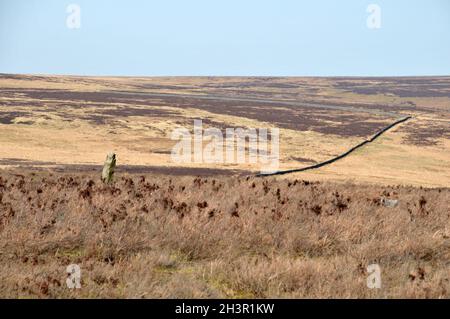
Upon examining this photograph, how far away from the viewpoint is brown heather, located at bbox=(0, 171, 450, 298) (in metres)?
6.73

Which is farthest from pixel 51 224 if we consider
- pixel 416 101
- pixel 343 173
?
pixel 416 101

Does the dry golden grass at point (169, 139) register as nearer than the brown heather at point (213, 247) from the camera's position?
No

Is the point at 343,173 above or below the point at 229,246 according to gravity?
below

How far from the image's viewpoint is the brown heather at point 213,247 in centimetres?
673

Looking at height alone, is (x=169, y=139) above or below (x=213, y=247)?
below

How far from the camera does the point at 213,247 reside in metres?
8.57

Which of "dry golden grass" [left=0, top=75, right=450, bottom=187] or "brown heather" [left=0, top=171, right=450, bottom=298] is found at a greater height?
"brown heather" [left=0, top=171, right=450, bottom=298]

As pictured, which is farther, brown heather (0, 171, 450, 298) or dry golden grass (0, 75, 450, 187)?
dry golden grass (0, 75, 450, 187)

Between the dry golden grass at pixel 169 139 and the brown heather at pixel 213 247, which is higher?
the brown heather at pixel 213 247

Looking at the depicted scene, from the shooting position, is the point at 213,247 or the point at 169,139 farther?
the point at 169,139
